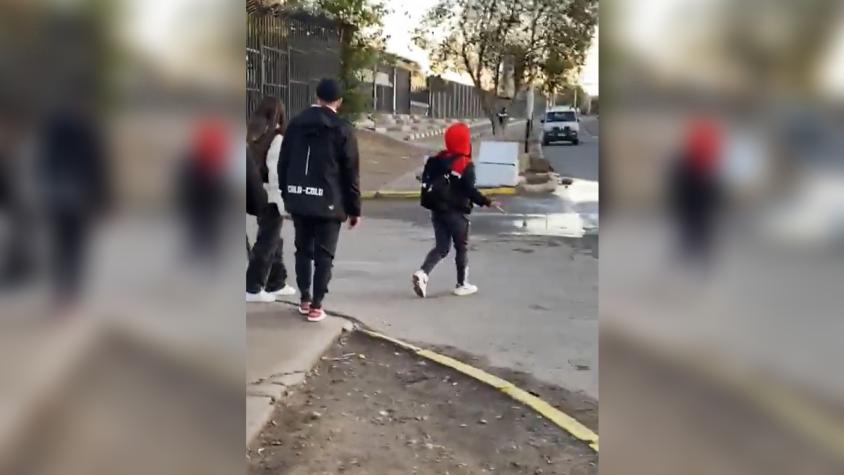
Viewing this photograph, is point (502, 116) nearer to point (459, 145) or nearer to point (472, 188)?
point (459, 145)

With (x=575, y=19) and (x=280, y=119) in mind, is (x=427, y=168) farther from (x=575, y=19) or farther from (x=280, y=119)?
(x=575, y=19)

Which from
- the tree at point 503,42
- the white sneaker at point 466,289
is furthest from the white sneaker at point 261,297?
the tree at point 503,42

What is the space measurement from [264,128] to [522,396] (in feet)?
4.70

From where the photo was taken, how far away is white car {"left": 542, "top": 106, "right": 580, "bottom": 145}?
2943 millimetres

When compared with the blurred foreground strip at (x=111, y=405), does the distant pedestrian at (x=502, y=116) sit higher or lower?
higher

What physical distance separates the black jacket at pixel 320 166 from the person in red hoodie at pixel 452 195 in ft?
1.00

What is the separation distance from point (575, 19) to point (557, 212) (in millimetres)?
868

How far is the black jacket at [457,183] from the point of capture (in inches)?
134

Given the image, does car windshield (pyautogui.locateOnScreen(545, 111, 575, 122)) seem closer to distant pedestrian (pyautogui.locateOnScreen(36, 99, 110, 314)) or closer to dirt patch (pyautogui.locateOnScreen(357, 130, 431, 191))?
dirt patch (pyautogui.locateOnScreen(357, 130, 431, 191))

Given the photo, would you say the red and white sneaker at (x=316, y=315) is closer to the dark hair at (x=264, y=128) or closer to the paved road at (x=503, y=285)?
the paved road at (x=503, y=285)

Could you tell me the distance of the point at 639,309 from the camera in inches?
94.3

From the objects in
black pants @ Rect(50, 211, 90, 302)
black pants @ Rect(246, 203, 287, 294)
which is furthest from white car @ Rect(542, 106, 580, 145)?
black pants @ Rect(50, 211, 90, 302)

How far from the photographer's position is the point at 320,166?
3412 mm

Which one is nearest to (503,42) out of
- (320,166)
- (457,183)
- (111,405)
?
(457,183)
